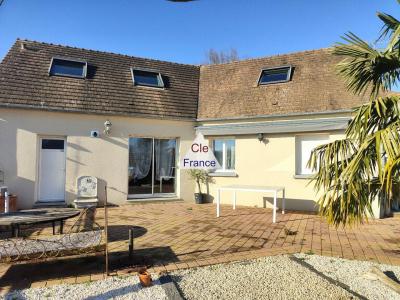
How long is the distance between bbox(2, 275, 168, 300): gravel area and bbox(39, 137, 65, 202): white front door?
25.3 feet

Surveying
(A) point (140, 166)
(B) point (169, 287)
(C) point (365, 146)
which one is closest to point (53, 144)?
(A) point (140, 166)

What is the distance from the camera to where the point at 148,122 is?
520 inches

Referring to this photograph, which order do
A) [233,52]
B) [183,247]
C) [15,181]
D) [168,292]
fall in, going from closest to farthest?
[168,292] < [183,247] < [15,181] < [233,52]

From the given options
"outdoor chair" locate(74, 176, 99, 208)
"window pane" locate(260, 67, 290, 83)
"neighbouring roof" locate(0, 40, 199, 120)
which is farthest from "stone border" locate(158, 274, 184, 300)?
"window pane" locate(260, 67, 290, 83)

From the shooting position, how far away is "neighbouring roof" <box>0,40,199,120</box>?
11578 mm

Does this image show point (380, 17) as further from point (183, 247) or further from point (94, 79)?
point (94, 79)

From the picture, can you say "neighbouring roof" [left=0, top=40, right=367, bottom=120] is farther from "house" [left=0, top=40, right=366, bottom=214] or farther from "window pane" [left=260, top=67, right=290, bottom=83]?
"window pane" [left=260, top=67, right=290, bottom=83]

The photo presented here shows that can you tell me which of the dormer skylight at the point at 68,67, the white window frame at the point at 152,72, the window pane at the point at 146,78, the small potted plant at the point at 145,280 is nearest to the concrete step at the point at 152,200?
the white window frame at the point at 152,72

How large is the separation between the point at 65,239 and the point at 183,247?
232cm

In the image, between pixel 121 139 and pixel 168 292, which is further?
pixel 121 139

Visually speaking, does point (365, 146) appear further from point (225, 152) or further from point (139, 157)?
point (139, 157)

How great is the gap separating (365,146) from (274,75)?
10218 mm

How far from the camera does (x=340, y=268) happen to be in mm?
5500

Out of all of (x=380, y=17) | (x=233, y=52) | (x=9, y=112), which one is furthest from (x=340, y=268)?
(x=233, y=52)
